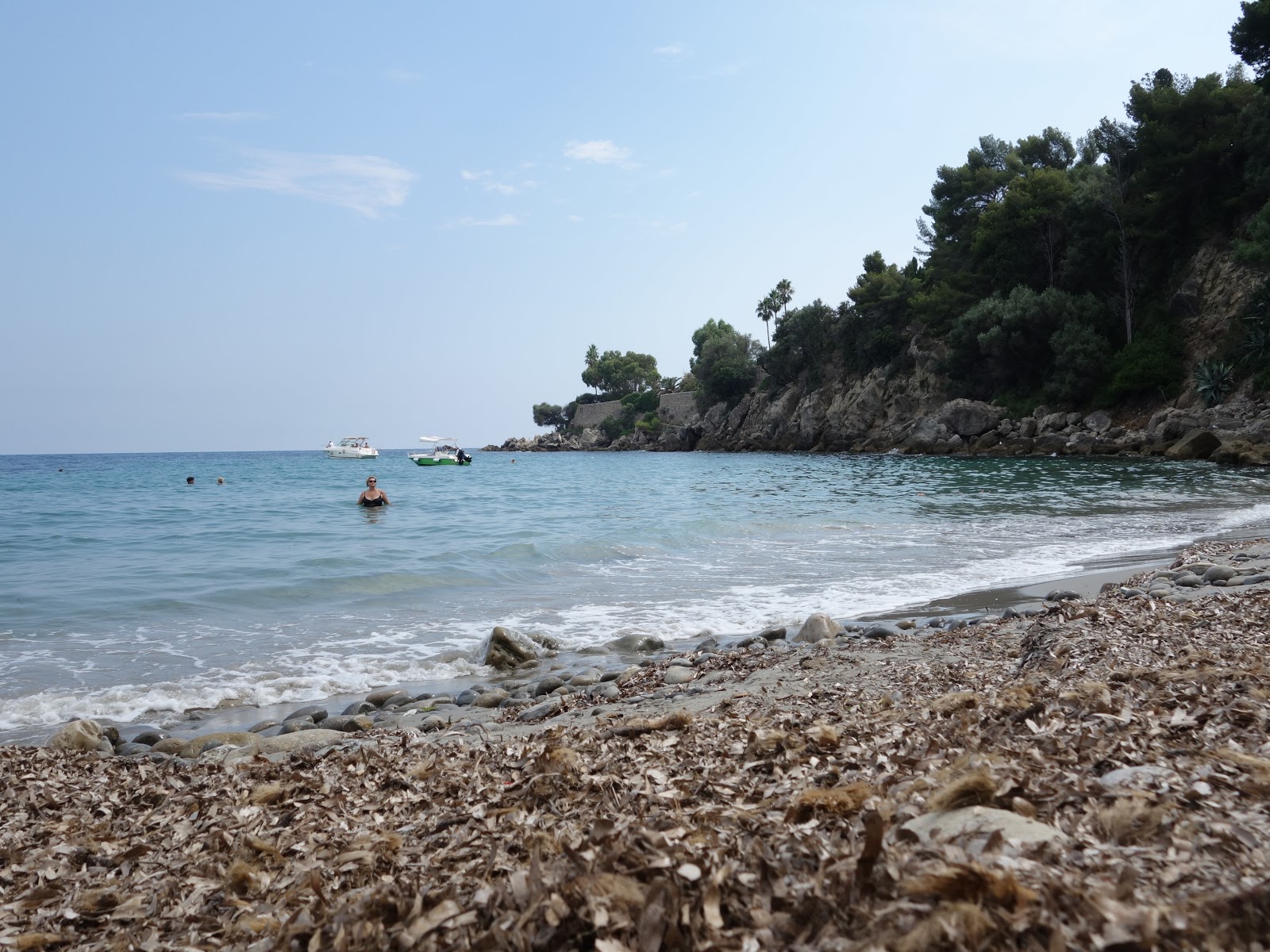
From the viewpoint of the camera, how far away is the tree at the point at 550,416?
478ft

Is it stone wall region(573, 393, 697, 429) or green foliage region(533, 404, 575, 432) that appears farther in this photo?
green foliage region(533, 404, 575, 432)

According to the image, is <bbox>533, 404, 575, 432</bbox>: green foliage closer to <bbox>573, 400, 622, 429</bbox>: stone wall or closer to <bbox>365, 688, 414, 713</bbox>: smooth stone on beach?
<bbox>573, 400, 622, 429</bbox>: stone wall

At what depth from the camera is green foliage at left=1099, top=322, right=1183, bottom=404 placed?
140 ft

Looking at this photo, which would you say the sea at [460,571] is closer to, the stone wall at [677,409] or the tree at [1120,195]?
the tree at [1120,195]

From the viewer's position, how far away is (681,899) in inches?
84.0

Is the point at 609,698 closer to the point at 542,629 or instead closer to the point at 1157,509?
the point at 542,629

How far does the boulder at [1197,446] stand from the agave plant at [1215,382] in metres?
3.77

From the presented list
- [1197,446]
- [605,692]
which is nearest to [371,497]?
[605,692]

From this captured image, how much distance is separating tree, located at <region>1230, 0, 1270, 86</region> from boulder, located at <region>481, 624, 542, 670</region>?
48843 millimetres

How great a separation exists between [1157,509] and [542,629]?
16683 mm

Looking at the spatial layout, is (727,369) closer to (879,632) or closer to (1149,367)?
(1149,367)

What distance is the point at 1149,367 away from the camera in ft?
140

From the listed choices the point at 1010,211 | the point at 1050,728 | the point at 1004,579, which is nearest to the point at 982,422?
the point at 1010,211

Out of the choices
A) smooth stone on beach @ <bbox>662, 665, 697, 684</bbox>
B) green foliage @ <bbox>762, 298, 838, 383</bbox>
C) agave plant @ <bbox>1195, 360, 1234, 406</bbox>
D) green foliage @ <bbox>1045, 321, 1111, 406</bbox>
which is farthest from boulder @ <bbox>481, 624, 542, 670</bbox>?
green foliage @ <bbox>762, 298, 838, 383</bbox>
